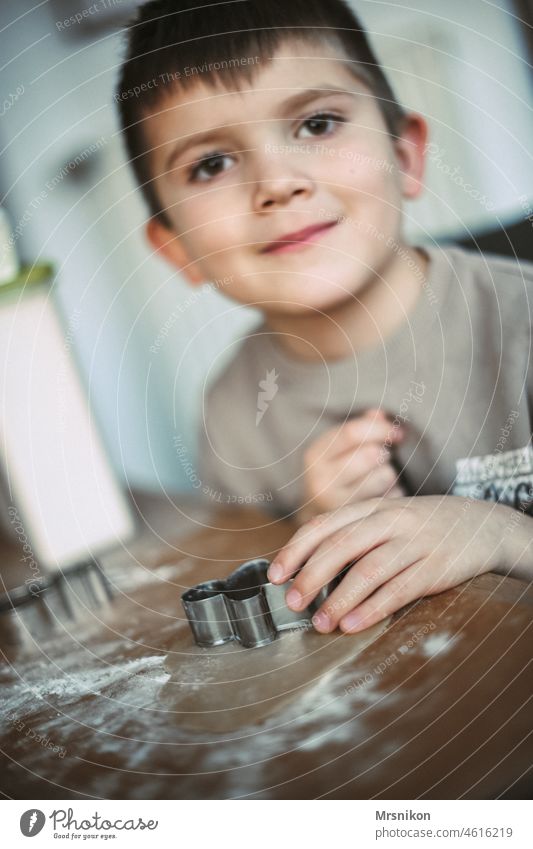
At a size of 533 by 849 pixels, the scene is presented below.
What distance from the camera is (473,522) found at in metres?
0.40

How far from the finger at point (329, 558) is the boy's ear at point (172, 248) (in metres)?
0.17

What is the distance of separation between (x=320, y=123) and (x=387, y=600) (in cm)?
24

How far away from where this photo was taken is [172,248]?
44cm

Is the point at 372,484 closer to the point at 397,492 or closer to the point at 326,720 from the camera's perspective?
the point at 397,492

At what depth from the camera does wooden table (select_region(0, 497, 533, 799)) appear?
1.08 ft

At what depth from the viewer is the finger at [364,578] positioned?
1.18 ft

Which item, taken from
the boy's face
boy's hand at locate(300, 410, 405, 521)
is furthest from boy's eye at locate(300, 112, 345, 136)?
boy's hand at locate(300, 410, 405, 521)

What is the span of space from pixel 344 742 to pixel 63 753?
0.47 ft

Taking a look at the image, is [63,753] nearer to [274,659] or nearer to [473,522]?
[274,659]

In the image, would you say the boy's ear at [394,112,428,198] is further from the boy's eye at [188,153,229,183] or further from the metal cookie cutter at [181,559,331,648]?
the metal cookie cutter at [181,559,331,648]

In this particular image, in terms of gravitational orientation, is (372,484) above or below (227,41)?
below

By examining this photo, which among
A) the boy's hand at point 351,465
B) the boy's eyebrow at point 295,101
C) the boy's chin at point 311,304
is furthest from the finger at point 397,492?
the boy's eyebrow at point 295,101

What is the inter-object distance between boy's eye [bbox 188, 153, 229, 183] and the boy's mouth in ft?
0.16

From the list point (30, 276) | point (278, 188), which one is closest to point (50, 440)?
point (30, 276)
